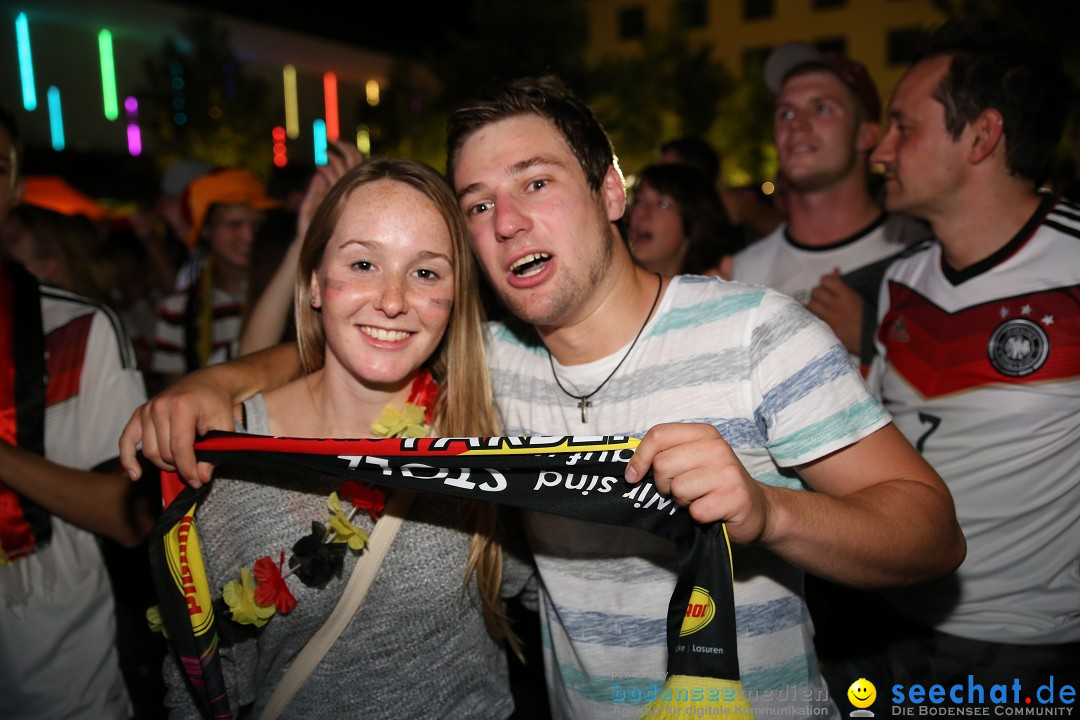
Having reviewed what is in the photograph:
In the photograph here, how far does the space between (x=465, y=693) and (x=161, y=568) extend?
927 mm

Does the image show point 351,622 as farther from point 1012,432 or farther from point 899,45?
point 899,45

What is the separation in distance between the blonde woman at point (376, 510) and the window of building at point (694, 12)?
3845 cm

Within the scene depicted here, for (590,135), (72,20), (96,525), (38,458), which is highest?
(72,20)

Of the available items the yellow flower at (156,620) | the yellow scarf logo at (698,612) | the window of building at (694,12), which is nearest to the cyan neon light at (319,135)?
the window of building at (694,12)

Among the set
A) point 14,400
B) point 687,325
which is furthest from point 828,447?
point 14,400

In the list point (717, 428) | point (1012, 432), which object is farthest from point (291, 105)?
point (717, 428)

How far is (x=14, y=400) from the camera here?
2.55 m

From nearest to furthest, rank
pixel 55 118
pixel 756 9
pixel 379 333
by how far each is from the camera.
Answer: pixel 379 333 → pixel 55 118 → pixel 756 9

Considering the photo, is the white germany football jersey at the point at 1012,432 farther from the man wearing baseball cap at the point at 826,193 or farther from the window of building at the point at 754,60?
the window of building at the point at 754,60

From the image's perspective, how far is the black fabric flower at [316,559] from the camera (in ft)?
6.73

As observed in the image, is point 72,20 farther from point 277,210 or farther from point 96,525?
point 96,525

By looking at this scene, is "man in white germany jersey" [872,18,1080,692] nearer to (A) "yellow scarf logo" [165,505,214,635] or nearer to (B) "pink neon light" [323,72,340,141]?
(A) "yellow scarf logo" [165,505,214,635]

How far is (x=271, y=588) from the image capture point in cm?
202

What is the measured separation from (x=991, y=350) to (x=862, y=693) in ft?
4.42
